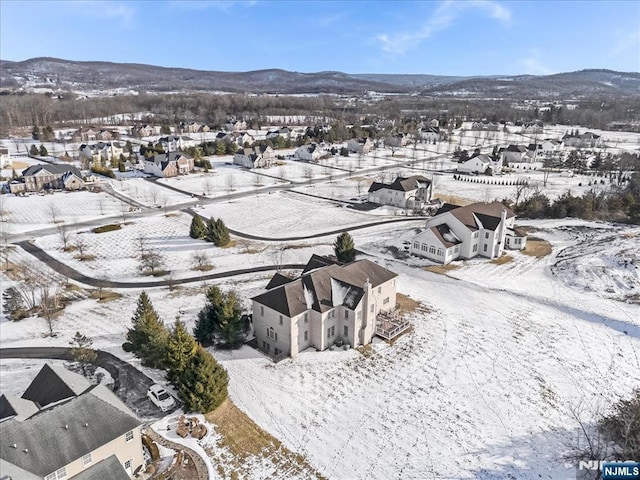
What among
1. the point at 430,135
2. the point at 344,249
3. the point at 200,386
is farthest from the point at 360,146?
the point at 200,386

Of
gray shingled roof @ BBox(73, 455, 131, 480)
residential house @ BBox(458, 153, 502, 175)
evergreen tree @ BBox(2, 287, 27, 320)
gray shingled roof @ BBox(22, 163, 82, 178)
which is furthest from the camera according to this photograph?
residential house @ BBox(458, 153, 502, 175)

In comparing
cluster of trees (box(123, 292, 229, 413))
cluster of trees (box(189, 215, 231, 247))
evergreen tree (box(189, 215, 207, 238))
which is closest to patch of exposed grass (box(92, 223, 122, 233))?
cluster of trees (box(189, 215, 231, 247))

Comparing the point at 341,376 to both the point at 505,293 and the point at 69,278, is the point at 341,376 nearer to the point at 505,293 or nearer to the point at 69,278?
the point at 505,293

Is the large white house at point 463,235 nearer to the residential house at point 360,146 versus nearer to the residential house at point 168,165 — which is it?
the residential house at point 168,165

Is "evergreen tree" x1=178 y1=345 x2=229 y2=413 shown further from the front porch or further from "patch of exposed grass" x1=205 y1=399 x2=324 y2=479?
the front porch

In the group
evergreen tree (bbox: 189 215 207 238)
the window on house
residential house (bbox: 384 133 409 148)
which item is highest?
residential house (bbox: 384 133 409 148)

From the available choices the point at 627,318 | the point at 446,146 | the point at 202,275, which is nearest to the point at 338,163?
the point at 446,146

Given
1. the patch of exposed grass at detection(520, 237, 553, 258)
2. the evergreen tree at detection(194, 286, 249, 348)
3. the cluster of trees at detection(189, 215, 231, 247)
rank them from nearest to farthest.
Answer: the evergreen tree at detection(194, 286, 249, 348) → the patch of exposed grass at detection(520, 237, 553, 258) → the cluster of trees at detection(189, 215, 231, 247)
